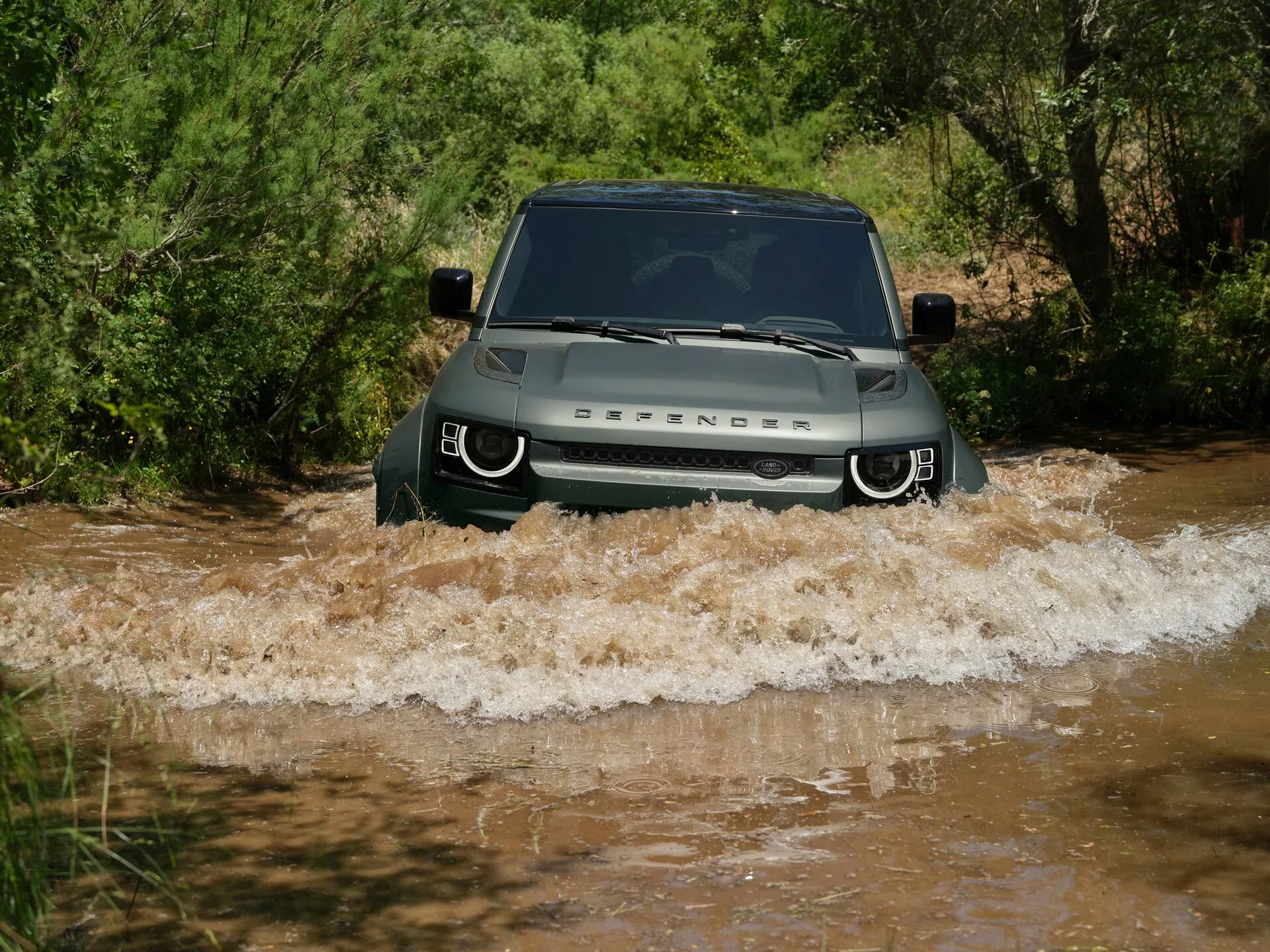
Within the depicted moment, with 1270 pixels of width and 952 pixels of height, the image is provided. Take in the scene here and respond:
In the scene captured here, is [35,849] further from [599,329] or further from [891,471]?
[599,329]

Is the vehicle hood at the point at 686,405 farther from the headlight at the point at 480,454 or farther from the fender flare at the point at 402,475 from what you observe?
the fender flare at the point at 402,475

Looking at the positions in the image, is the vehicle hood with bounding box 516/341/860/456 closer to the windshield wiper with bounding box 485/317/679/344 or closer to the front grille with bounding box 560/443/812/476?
the front grille with bounding box 560/443/812/476

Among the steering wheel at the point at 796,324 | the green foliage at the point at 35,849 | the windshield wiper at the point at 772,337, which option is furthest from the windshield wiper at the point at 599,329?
the green foliage at the point at 35,849

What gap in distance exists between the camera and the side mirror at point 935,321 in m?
6.43

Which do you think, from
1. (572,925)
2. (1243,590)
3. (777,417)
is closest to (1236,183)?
(1243,590)

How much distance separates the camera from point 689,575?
5207 mm

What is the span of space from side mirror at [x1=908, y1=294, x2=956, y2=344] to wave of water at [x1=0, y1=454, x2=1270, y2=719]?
41.8 inches

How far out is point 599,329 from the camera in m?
5.90

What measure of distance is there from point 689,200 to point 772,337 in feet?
3.39

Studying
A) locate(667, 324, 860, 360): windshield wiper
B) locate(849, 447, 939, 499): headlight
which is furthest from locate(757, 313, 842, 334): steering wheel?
locate(849, 447, 939, 499): headlight

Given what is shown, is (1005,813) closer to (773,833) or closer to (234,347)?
(773,833)

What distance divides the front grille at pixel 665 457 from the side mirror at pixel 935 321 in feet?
5.05

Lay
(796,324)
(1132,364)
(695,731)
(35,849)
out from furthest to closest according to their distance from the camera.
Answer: (1132,364)
(796,324)
(695,731)
(35,849)

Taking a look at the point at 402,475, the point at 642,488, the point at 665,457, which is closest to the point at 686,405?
the point at 665,457
